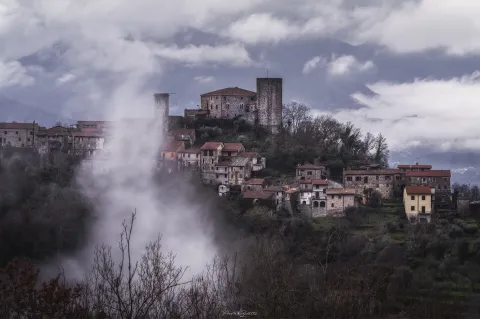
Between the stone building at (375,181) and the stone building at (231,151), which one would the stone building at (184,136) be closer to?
the stone building at (231,151)

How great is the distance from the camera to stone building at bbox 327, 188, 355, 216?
127 ft

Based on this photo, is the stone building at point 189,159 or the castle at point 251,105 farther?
the castle at point 251,105

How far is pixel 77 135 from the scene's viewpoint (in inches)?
1905

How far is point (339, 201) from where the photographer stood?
127 feet

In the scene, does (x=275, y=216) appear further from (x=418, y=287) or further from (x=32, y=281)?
(x=32, y=281)

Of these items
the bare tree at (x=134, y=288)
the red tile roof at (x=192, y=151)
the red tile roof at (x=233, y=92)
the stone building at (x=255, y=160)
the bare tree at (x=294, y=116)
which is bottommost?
the bare tree at (x=134, y=288)

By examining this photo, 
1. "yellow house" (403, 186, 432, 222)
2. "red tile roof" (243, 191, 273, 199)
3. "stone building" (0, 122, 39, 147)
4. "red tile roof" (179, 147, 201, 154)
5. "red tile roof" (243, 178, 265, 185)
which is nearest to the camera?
"yellow house" (403, 186, 432, 222)

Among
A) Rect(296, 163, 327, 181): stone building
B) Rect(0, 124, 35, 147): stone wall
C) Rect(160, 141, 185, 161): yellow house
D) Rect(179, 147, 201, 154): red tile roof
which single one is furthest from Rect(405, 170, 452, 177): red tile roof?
Rect(0, 124, 35, 147): stone wall

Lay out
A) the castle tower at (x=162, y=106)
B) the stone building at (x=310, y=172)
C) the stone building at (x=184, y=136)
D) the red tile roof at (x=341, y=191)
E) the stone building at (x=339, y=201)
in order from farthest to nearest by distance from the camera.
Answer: the castle tower at (x=162, y=106) < the stone building at (x=184, y=136) < the stone building at (x=310, y=172) < the red tile roof at (x=341, y=191) < the stone building at (x=339, y=201)

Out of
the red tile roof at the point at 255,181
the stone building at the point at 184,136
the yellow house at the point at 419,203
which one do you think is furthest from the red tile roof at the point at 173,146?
the yellow house at the point at 419,203

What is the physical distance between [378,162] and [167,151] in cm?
1383

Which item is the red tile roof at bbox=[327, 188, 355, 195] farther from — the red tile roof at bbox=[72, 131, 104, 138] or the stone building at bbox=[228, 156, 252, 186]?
the red tile roof at bbox=[72, 131, 104, 138]

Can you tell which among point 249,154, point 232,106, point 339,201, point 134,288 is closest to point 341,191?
point 339,201

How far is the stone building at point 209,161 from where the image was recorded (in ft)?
143
